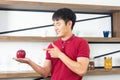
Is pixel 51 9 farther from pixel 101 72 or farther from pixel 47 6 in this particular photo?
pixel 101 72

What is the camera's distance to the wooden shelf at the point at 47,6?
263 cm

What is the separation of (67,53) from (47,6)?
115cm

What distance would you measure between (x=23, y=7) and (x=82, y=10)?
759 mm

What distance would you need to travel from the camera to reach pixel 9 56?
286 cm

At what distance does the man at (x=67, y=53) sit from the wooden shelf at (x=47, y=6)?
947 mm

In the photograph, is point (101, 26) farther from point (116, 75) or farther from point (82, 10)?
point (116, 75)

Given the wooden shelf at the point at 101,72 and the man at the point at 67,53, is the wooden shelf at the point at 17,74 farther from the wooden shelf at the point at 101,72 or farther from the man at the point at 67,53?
the man at the point at 67,53

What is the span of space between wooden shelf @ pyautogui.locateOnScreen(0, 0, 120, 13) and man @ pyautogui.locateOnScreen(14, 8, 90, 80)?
0.95m

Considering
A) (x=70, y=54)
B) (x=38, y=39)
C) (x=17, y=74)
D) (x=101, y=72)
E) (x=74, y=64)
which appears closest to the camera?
(x=74, y=64)

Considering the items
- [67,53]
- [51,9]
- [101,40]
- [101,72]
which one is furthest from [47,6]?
[67,53]

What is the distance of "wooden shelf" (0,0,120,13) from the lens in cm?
263

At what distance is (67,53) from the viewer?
1.74 metres

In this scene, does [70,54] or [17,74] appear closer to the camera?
[70,54]

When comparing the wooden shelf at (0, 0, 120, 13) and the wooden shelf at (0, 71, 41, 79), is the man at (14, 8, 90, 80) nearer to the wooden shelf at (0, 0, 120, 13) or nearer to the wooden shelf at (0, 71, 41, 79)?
the wooden shelf at (0, 71, 41, 79)
